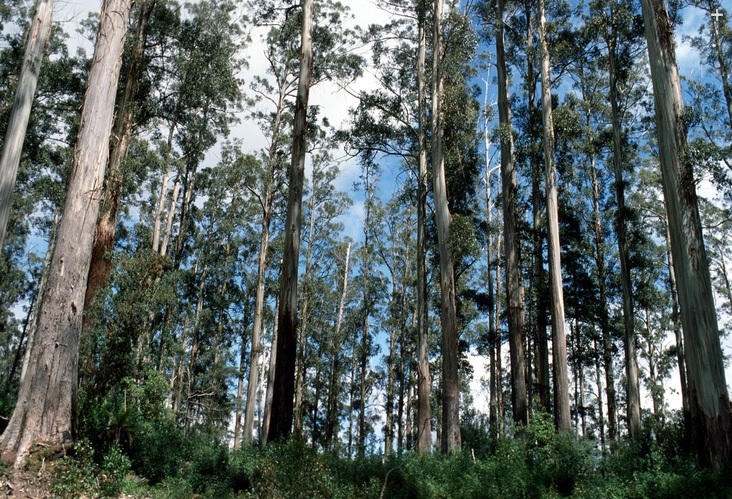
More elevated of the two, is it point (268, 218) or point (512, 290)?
point (268, 218)

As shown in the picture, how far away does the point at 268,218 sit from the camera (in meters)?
20.7

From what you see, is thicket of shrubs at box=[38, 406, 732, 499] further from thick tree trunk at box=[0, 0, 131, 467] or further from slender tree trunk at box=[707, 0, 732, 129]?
slender tree trunk at box=[707, 0, 732, 129]

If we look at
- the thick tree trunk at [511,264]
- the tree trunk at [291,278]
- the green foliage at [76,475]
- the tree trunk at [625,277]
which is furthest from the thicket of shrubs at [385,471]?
the tree trunk at [625,277]

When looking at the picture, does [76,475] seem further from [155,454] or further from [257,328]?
[257,328]

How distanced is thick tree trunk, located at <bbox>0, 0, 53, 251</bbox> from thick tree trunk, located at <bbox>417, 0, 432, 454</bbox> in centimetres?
1050

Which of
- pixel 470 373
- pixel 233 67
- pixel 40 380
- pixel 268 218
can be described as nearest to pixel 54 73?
pixel 233 67

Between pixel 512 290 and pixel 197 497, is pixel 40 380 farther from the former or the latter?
pixel 512 290

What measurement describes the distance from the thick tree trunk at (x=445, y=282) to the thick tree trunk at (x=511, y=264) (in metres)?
2.31

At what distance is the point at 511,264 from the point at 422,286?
3.08 meters

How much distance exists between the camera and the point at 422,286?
16.9m

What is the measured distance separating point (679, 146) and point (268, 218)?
15080 mm

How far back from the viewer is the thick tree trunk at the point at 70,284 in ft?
19.7

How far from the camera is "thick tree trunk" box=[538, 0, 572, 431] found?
12914mm

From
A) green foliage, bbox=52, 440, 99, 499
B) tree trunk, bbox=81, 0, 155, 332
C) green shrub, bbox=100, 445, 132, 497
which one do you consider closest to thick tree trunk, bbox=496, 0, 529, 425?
green shrub, bbox=100, 445, 132, 497
